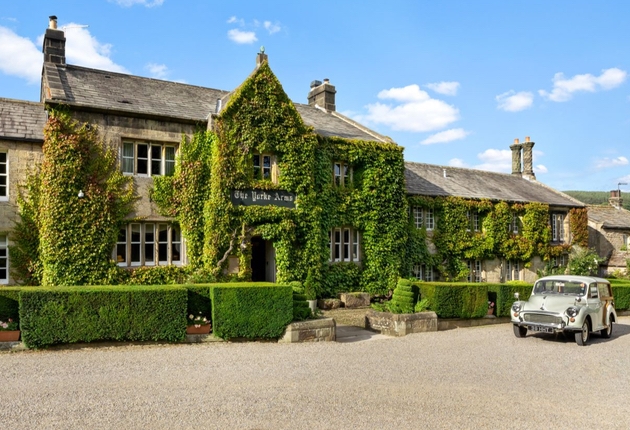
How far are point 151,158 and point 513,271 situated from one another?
22965mm

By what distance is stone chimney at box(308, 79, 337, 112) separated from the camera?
28125 millimetres

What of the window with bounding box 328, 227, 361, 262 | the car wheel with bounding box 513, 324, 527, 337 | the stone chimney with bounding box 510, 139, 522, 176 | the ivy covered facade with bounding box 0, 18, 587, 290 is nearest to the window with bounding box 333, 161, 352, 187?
the ivy covered facade with bounding box 0, 18, 587, 290

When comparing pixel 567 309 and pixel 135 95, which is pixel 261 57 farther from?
pixel 567 309

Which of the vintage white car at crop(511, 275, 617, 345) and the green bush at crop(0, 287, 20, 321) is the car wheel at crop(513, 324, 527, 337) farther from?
the green bush at crop(0, 287, 20, 321)

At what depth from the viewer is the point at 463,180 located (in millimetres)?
32625

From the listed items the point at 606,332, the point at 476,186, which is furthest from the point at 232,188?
the point at 476,186

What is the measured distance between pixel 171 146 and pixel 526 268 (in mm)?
23149

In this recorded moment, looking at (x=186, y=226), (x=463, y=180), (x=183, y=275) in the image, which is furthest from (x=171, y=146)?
(x=463, y=180)

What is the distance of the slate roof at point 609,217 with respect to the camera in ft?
118

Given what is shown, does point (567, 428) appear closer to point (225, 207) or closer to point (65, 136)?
point (225, 207)

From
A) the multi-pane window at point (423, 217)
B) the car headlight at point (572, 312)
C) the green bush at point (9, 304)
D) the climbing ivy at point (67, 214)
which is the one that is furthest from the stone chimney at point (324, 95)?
the green bush at point (9, 304)

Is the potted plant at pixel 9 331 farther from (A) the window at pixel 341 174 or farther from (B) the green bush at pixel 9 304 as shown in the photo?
(A) the window at pixel 341 174

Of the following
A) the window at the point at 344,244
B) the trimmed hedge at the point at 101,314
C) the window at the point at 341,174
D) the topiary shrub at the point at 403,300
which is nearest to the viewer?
the trimmed hedge at the point at 101,314

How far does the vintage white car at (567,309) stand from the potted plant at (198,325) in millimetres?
8861
